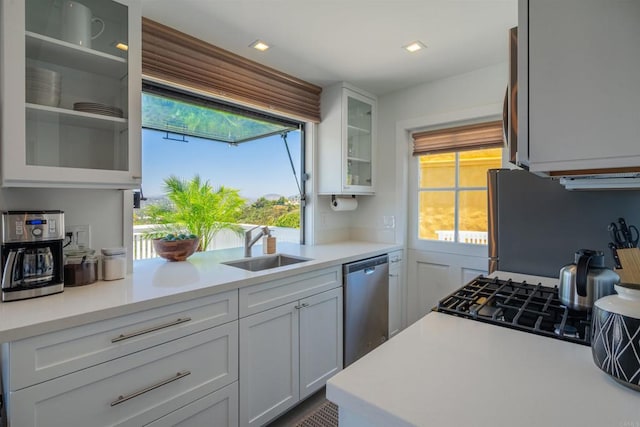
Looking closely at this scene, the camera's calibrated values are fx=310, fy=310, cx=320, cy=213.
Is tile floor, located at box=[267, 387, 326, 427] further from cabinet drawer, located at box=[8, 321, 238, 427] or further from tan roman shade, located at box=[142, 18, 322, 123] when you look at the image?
tan roman shade, located at box=[142, 18, 322, 123]

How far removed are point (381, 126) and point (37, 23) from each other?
2479 millimetres

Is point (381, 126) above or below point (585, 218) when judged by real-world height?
above

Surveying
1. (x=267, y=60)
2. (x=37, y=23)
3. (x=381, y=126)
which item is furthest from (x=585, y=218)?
(x=37, y=23)

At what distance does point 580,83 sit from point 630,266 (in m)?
0.63

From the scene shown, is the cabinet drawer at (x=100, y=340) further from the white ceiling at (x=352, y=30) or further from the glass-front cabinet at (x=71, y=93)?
the white ceiling at (x=352, y=30)

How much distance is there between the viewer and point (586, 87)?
2.02 ft

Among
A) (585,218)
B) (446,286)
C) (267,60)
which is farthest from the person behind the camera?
(446,286)

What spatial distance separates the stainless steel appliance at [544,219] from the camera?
151 centimetres

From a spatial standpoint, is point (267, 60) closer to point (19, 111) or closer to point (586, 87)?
point (19, 111)

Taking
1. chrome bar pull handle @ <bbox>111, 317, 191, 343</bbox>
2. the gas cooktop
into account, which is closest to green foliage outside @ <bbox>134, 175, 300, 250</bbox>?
chrome bar pull handle @ <bbox>111, 317, 191, 343</bbox>

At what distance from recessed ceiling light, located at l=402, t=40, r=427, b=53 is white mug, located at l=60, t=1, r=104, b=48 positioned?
173cm

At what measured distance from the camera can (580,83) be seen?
624mm

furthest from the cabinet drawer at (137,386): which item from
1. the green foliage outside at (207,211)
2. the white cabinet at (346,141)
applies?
the white cabinet at (346,141)

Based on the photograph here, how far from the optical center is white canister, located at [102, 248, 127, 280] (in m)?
1.49
